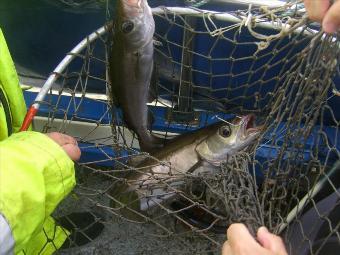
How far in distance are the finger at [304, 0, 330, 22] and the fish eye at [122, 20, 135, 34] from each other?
0.73 metres

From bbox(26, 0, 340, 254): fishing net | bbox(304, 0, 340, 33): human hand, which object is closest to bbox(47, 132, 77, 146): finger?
bbox(26, 0, 340, 254): fishing net

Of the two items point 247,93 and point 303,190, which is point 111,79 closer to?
point 247,93

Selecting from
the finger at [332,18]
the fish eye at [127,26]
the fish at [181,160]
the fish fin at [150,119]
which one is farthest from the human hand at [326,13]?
the fish fin at [150,119]

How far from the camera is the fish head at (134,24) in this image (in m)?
1.55

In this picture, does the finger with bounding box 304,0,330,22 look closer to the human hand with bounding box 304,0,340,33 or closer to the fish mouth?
the human hand with bounding box 304,0,340,33

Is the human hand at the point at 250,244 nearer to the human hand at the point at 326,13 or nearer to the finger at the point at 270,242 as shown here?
the finger at the point at 270,242

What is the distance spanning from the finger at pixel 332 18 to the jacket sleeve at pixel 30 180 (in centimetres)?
76

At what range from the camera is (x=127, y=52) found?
5.34 ft

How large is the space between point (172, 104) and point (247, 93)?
Result: 0.33m

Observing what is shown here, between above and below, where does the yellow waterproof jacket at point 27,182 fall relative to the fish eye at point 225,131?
above

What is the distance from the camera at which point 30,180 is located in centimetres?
113

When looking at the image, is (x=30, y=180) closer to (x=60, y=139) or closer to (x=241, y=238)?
(x=60, y=139)

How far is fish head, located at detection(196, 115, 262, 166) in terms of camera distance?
5.14 ft

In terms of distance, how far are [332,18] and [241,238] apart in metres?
0.53
